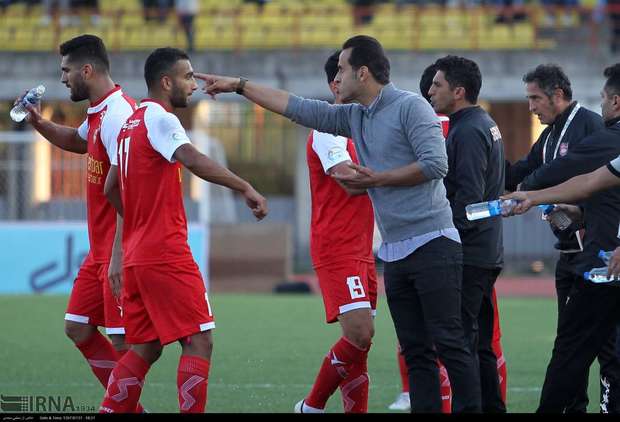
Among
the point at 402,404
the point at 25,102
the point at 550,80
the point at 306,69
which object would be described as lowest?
the point at 402,404

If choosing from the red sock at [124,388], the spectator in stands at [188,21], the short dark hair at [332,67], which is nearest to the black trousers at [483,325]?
the short dark hair at [332,67]

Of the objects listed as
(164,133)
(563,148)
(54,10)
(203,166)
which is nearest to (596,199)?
(563,148)

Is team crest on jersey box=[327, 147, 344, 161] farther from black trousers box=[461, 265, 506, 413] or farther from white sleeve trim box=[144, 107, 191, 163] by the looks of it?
white sleeve trim box=[144, 107, 191, 163]

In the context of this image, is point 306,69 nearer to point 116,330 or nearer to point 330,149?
point 330,149

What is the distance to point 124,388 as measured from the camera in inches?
269

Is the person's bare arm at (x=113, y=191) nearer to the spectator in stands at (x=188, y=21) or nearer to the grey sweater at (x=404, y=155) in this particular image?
the grey sweater at (x=404, y=155)

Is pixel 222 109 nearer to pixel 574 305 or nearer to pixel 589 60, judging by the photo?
pixel 589 60

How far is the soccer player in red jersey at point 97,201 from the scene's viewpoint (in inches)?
299

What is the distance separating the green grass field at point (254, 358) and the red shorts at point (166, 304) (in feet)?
5.81

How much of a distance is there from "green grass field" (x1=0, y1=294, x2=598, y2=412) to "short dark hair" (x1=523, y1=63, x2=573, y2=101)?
2366 mm

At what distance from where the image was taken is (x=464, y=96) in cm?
759

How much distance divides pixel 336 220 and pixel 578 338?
6.04 ft

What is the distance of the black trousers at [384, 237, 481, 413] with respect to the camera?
6.58m

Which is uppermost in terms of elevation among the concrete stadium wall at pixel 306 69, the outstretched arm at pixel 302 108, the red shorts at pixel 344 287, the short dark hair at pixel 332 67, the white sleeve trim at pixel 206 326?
the concrete stadium wall at pixel 306 69
